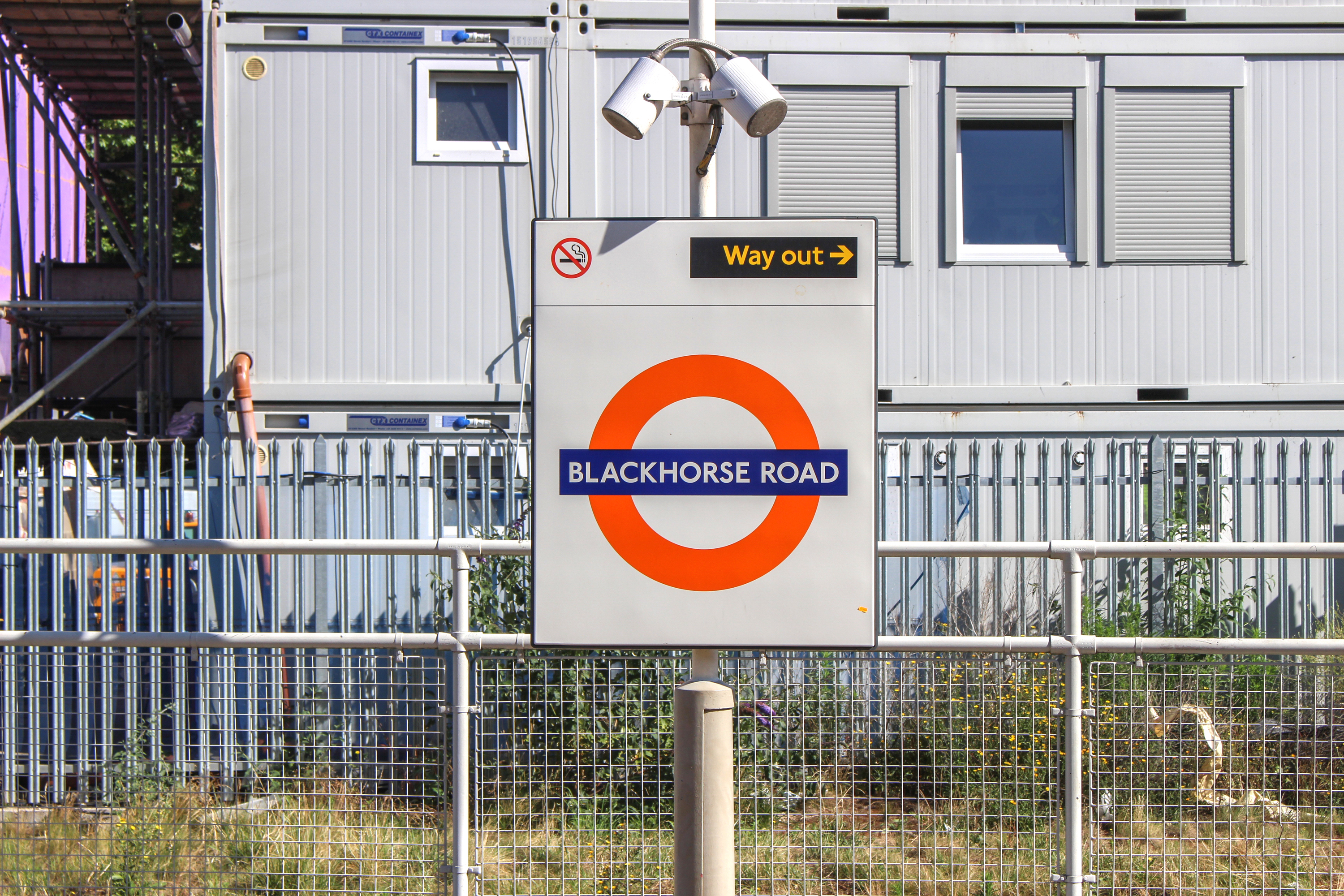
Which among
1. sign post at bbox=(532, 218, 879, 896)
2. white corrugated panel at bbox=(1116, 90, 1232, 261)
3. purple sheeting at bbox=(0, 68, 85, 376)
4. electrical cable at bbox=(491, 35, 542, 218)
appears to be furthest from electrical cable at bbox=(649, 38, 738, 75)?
purple sheeting at bbox=(0, 68, 85, 376)

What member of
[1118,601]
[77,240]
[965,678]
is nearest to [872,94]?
[1118,601]

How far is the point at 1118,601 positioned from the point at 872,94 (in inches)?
166

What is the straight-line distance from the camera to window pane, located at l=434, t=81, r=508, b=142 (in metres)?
7.93

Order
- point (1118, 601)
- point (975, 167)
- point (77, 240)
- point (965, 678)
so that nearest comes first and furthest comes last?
point (965, 678)
point (1118, 601)
point (975, 167)
point (77, 240)

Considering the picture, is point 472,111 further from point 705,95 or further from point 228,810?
point 228,810

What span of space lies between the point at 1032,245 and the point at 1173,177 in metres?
1.19

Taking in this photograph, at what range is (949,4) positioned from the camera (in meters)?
7.89

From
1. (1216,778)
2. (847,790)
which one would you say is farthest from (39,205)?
(1216,778)

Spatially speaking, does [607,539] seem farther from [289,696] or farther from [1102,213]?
[1102,213]

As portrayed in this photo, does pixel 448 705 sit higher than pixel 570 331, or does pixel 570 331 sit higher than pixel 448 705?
pixel 570 331

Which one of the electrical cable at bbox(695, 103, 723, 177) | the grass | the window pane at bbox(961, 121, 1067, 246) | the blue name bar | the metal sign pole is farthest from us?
the window pane at bbox(961, 121, 1067, 246)

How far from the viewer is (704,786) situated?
2949mm

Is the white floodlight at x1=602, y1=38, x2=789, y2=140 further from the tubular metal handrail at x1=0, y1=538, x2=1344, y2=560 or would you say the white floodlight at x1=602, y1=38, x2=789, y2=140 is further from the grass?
the grass

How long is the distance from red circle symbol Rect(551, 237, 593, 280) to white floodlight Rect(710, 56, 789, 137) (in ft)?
2.00
